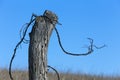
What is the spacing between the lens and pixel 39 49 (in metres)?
4.73

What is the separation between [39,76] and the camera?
4.69 m

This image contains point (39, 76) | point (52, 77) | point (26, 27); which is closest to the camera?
point (39, 76)

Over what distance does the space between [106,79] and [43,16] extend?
28.7 ft

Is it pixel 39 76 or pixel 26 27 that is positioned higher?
pixel 26 27

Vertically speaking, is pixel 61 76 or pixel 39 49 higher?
pixel 61 76

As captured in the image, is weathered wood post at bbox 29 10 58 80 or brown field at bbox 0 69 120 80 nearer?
weathered wood post at bbox 29 10 58 80

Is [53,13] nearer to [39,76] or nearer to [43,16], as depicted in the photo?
[43,16]

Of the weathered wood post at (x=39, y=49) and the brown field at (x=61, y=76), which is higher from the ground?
the brown field at (x=61, y=76)

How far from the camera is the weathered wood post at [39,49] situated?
470 cm

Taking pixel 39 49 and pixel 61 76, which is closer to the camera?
pixel 39 49

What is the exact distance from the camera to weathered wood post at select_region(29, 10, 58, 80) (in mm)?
4699

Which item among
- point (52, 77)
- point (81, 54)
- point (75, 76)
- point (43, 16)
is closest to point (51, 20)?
point (43, 16)

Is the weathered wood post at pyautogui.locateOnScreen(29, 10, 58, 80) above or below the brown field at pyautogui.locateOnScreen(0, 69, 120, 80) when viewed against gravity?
below

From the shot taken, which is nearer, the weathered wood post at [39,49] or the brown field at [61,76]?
the weathered wood post at [39,49]
